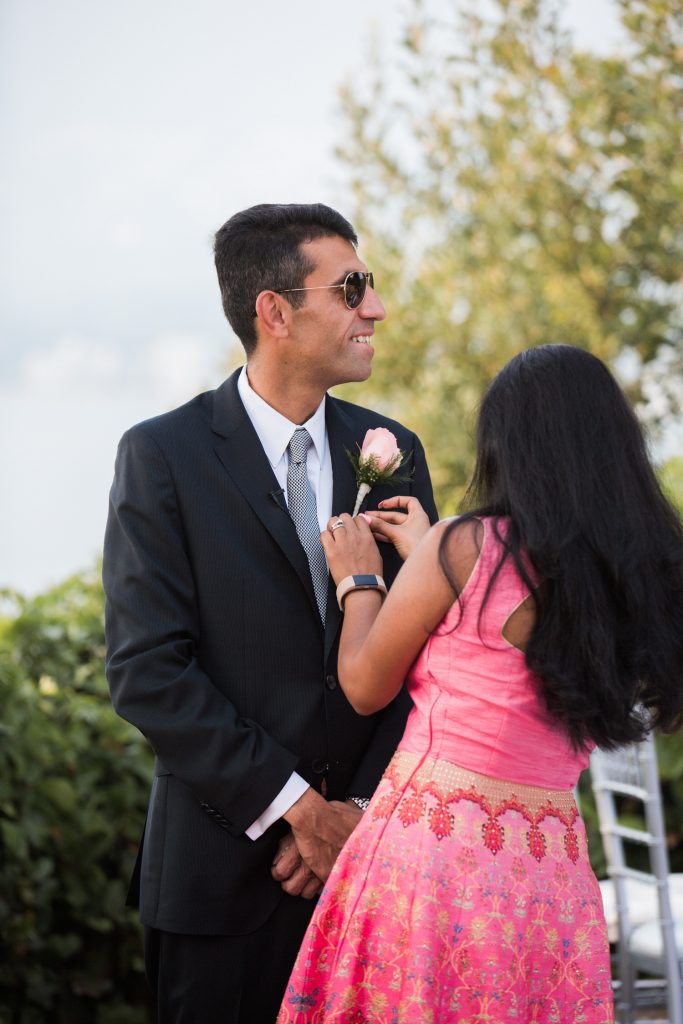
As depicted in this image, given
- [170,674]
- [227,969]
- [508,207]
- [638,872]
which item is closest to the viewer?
[170,674]

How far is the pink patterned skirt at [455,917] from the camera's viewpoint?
7.08 feet

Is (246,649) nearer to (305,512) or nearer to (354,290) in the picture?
(305,512)

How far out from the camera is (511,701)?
7.13 ft

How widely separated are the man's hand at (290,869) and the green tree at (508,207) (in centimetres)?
392

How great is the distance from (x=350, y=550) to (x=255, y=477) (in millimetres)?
292

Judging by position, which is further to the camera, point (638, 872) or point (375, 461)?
point (638, 872)

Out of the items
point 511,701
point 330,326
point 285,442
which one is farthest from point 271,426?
point 511,701

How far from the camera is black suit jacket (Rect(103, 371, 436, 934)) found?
237cm

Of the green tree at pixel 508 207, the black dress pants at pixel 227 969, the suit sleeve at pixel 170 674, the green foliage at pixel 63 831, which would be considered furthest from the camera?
the green tree at pixel 508 207

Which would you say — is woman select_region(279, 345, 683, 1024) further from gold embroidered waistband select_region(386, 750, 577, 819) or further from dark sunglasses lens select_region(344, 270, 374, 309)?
dark sunglasses lens select_region(344, 270, 374, 309)

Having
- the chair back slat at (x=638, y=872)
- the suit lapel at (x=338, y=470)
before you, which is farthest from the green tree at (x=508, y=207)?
the suit lapel at (x=338, y=470)

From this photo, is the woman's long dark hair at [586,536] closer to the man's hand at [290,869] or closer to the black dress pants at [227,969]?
the man's hand at [290,869]

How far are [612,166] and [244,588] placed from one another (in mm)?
4624

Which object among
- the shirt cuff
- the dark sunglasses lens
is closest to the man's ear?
the dark sunglasses lens
